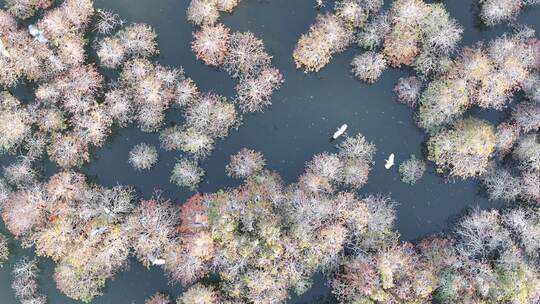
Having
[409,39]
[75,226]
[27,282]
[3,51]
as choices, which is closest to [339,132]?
[409,39]

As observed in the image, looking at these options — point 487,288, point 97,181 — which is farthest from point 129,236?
point 487,288

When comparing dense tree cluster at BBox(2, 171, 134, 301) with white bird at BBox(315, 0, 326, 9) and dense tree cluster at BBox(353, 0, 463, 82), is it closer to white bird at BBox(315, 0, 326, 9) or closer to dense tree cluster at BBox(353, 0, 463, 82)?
white bird at BBox(315, 0, 326, 9)

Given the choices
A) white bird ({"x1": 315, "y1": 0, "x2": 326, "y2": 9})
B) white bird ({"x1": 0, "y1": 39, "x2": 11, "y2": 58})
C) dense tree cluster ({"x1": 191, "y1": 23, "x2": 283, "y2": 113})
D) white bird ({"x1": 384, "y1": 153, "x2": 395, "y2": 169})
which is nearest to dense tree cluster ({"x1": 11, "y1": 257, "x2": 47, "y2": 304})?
white bird ({"x1": 0, "y1": 39, "x2": 11, "y2": 58})

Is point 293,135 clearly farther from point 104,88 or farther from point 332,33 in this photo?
point 104,88

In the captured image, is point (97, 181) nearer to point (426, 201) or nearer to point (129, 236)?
point (129, 236)

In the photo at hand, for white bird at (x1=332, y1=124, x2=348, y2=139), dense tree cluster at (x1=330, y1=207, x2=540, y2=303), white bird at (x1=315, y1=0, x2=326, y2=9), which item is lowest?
dense tree cluster at (x1=330, y1=207, x2=540, y2=303)

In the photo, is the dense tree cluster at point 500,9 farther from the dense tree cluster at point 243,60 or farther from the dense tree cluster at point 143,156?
the dense tree cluster at point 143,156

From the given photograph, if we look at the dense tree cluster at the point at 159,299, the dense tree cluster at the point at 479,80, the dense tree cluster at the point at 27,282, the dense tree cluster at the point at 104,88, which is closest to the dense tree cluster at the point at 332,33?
the dense tree cluster at the point at 104,88

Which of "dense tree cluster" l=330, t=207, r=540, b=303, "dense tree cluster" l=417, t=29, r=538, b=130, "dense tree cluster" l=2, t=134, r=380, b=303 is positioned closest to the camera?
"dense tree cluster" l=330, t=207, r=540, b=303
